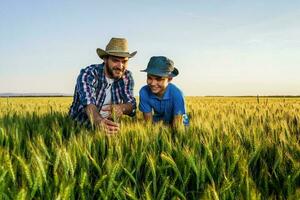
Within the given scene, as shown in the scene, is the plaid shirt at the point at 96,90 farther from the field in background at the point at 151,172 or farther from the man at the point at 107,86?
the field in background at the point at 151,172

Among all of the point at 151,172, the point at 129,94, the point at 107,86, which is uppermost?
the point at 107,86

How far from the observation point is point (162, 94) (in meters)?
4.88

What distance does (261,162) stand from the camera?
238cm

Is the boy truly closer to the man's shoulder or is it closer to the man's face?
the man's shoulder

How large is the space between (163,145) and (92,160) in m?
0.56

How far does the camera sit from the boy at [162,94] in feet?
15.1

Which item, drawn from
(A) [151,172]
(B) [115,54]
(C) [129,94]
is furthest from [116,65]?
(A) [151,172]

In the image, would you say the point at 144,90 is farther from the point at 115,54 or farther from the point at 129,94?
the point at 115,54

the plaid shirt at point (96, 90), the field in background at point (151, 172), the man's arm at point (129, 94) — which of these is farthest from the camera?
the man's arm at point (129, 94)

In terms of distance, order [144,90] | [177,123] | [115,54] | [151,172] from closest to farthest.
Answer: [151,172] → [177,123] → [115,54] → [144,90]

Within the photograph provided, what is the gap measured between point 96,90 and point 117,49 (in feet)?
2.23

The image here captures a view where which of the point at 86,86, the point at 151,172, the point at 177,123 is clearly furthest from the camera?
the point at 86,86

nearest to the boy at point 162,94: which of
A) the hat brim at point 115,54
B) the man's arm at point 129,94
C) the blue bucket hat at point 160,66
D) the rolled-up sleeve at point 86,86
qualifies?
the blue bucket hat at point 160,66

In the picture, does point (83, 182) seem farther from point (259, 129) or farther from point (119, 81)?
point (119, 81)
